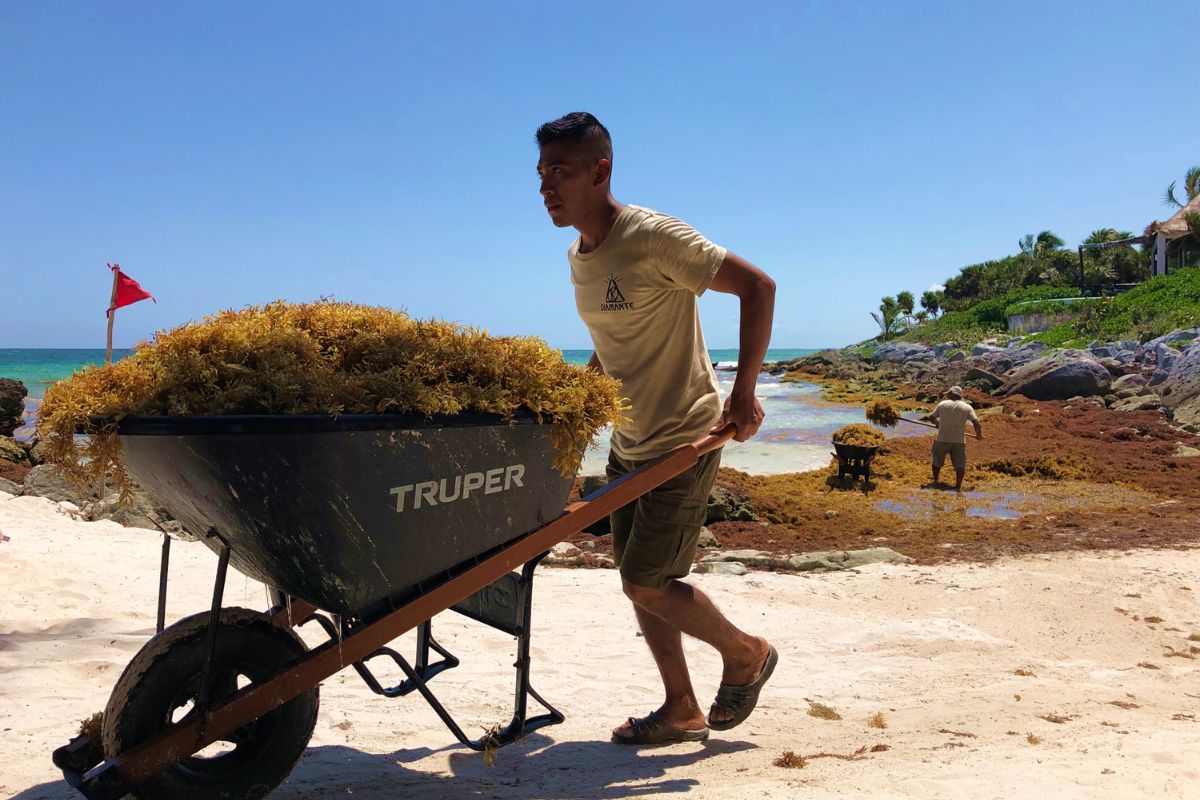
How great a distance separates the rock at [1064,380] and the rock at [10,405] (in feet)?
74.4

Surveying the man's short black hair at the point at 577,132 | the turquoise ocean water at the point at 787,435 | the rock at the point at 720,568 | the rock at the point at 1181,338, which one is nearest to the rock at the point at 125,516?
the turquoise ocean water at the point at 787,435

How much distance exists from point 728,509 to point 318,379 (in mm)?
7835

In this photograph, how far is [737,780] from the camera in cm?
262

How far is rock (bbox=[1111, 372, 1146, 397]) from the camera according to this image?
21.1 meters

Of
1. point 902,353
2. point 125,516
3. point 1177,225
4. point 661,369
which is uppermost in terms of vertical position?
point 1177,225

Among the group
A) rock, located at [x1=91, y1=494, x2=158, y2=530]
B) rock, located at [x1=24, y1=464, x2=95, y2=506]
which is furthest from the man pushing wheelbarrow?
rock, located at [x1=24, y1=464, x2=95, y2=506]

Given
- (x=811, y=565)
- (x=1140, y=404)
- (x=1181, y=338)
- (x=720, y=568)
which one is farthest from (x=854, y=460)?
(x=1181, y=338)

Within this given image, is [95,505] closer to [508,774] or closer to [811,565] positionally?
[508,774]

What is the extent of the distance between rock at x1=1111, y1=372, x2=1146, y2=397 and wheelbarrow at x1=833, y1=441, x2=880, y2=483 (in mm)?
12479

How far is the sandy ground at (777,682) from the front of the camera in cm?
258

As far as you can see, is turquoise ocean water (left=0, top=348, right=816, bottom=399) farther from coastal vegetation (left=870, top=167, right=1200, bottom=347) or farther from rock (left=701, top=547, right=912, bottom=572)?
coastal vegetation (left=870, top=167, right=1200, bottom=347)

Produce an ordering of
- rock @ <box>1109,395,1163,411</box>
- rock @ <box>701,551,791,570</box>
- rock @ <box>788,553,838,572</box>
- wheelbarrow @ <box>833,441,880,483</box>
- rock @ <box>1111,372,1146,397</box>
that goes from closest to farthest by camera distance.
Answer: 1. rock @ <box>788,553,838,572</box>
2. rock @ <box>701,551,791,570</box>
3. wheelbarrow @ <box>833,441,880,483</box>
4. rock @ <box>1109,395,1163,411</box>
5. rock @ <box>1111,372,1146,397</box>

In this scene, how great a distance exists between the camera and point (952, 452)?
39.8ft

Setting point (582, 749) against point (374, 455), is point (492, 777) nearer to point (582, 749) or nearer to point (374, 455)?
point (582, 749)
